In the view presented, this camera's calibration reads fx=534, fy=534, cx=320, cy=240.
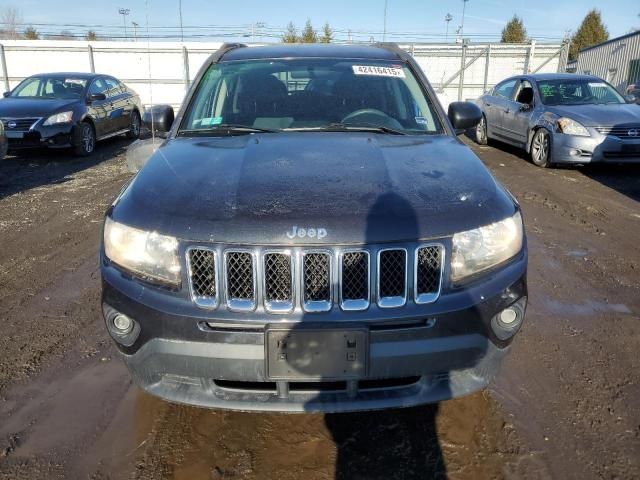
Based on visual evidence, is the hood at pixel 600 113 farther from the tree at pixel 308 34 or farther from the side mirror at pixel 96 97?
the tree at pixel 308 34

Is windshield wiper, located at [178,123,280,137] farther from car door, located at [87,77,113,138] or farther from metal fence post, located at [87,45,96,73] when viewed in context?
metal fence post, located at [87,45,96,73]

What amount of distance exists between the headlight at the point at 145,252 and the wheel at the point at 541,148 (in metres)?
8.16

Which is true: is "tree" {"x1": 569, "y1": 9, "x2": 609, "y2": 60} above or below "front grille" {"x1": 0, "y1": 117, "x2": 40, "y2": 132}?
above

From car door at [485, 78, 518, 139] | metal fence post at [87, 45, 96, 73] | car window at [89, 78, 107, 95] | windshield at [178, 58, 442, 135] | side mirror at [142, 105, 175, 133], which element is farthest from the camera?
metal fence post at [87, 45, 96, 73]

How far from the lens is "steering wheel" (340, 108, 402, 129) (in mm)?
3266

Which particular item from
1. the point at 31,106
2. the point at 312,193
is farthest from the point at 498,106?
the point at 312,193

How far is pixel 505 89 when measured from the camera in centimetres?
1102

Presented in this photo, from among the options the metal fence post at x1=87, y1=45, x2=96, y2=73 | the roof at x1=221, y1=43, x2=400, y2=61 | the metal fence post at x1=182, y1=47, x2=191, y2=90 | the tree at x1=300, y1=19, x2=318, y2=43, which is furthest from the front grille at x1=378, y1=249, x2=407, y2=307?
the tree at x1=300, y1=19, x2=318, y2=43

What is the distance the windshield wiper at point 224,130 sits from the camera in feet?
10.4

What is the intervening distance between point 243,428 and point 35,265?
10.2ft

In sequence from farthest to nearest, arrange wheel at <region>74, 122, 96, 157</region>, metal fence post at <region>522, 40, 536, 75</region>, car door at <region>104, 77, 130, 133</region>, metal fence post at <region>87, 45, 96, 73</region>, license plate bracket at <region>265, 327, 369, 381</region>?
metal fence post at <region>522, 40, 536, 75</region>
metal fence post at <region>87, 45, 96, 73</region>
car door at <region>104, 77, 130, 133</region>
wheel at <region>74, 122, 96, 157</region>
license plate bracket at <region>265, 327, 369, 381</region>

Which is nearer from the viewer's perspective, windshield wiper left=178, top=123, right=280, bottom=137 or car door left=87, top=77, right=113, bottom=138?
windshield wiper left=178, top=123, right=280, bottom=137

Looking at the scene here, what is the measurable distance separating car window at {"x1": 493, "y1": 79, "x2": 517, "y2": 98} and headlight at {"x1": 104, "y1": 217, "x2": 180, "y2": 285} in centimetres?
1005

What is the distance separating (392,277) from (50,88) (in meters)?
10.8
